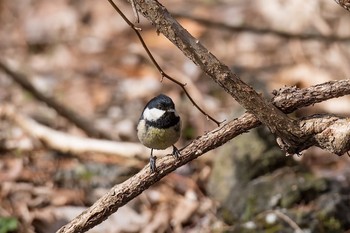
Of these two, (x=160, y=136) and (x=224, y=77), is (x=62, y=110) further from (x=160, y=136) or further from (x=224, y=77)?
(x=224, y=77)

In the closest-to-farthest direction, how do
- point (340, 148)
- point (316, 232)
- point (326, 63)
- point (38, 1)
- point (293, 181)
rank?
point (340, 148) < point (316, 232) < point (293, 181) < point (326, 63) < point (38, 1)

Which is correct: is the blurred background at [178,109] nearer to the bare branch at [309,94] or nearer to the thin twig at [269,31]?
the thin twig at [269,31]

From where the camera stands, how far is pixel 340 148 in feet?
9.67

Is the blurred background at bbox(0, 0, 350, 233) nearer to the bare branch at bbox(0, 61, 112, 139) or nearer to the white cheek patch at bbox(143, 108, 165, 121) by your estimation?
the bare branch at bbox(0, 61, 112, 139)

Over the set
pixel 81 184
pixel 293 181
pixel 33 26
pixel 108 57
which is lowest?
pixel 293 181

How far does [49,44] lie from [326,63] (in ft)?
11.6

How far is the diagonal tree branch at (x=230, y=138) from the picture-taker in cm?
293

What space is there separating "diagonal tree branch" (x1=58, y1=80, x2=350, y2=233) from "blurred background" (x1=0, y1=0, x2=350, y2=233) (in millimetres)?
1364

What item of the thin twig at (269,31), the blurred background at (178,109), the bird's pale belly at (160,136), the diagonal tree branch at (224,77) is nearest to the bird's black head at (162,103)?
the bird's pale belly at (160,136)

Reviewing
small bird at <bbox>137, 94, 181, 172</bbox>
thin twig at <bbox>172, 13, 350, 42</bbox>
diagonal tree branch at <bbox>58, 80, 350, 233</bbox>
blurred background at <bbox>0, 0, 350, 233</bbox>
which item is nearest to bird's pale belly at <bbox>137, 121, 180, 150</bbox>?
small bird at <bbox>137, 94, 181, 172</bbox>

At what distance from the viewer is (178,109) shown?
637cm

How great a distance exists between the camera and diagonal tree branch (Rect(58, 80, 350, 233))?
2934 mm

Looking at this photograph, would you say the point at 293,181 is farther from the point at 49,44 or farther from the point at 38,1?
the point at 38,1

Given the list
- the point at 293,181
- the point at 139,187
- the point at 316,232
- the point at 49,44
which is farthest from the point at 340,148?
the point at 49,44
